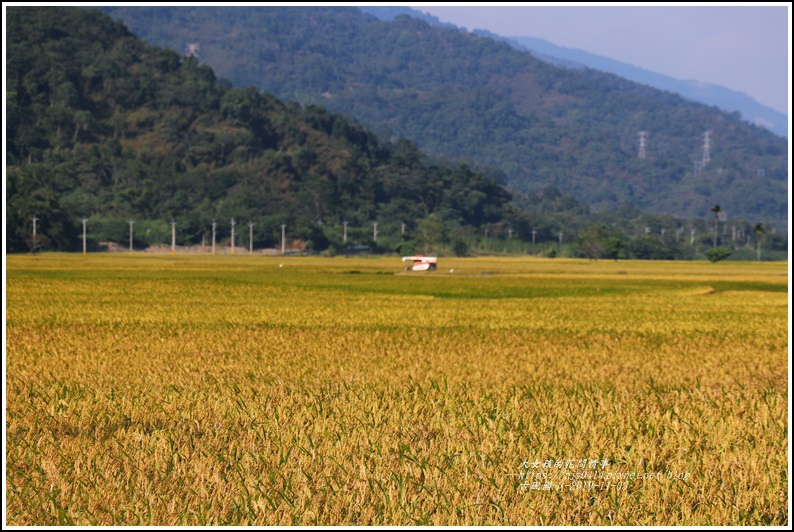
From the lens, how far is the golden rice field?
871 cm

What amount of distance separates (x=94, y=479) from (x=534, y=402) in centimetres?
707

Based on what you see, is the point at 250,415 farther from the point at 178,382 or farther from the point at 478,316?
the point at 478,316

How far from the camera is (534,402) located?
14156 millimetres

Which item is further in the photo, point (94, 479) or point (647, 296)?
point (647, 296)

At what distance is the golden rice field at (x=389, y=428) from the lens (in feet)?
28.6

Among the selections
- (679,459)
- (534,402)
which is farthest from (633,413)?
(679,459)

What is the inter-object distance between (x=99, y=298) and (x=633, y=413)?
33957 mm

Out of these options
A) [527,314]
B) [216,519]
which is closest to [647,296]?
[527,314]

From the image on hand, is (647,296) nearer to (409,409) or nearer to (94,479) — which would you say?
(409,409)

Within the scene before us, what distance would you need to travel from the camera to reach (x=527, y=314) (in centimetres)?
3741

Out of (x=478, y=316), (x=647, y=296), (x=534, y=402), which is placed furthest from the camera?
(x=647, y=296)

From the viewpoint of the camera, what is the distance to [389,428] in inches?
470

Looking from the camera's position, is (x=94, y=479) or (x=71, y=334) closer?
(x=94, y=479)

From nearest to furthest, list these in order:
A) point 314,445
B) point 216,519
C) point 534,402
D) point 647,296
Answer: point 216,519 → point 314,445 → point 534,402 → point 647,296
